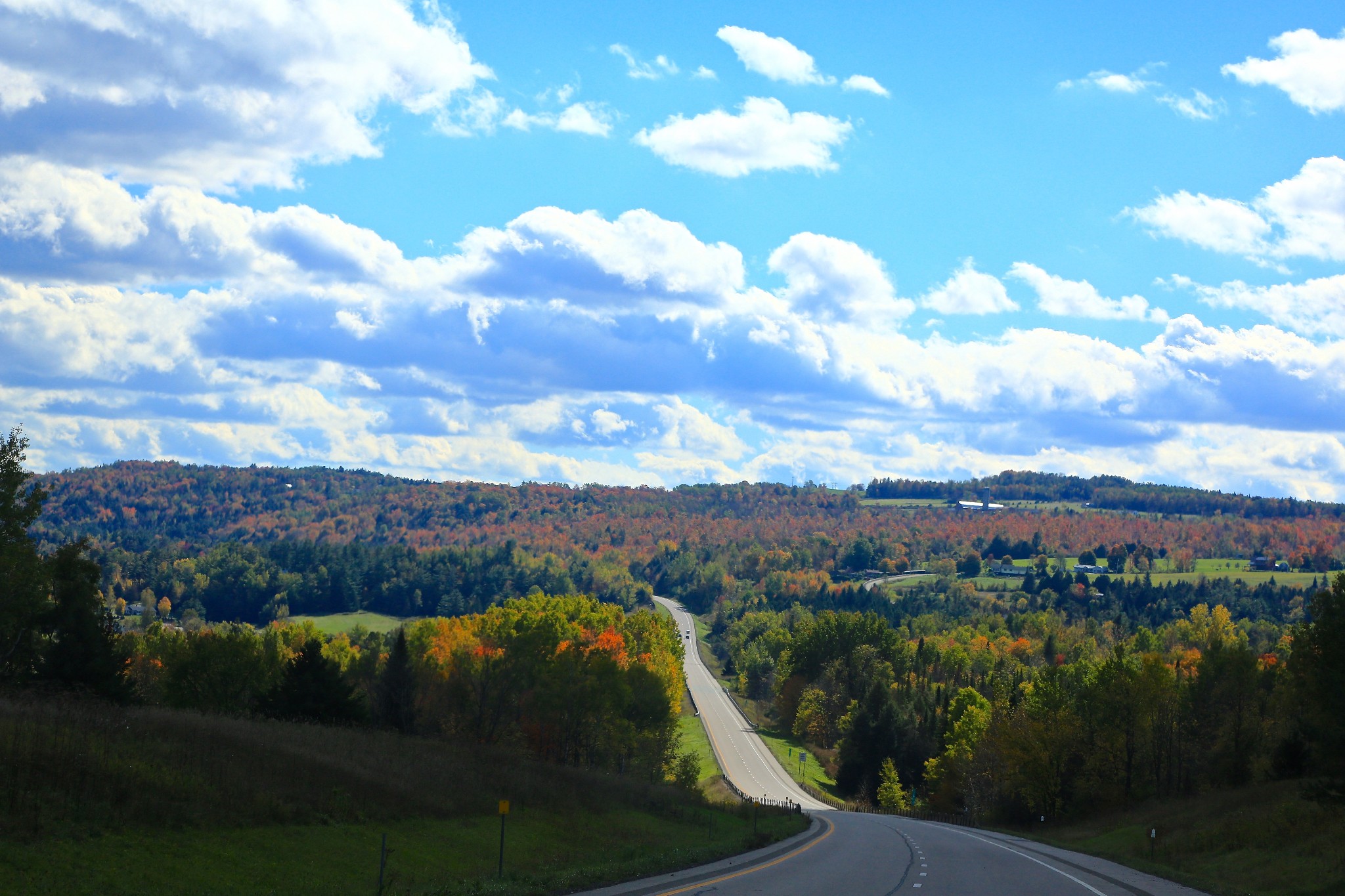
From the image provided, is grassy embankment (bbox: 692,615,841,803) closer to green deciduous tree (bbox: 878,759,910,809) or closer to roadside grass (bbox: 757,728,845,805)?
roadside grass (bbox: 757,728,845,805)

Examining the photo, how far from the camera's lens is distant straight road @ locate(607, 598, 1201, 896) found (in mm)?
24328

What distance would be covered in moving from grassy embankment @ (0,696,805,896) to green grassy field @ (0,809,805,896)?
54 millimetres

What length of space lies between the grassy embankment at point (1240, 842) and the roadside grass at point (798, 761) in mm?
43143

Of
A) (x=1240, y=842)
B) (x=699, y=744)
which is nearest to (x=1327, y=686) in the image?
(x=1240, y=842)

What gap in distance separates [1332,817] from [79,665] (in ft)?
155

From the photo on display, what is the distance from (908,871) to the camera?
95.5 feet

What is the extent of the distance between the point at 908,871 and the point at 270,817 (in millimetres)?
16358

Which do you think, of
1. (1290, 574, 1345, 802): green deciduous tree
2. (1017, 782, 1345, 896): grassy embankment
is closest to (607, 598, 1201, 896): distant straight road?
(1017, 782, 1345, 896): grassy embankment

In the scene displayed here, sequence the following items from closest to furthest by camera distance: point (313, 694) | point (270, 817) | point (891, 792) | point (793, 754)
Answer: point (270, 817) → point (313, 694) → point (891, 792) → point (793, 754)

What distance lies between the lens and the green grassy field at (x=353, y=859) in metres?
18.2

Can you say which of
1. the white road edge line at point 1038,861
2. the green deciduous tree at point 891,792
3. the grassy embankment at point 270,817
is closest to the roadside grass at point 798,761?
the green deciduous tree at point 891,792

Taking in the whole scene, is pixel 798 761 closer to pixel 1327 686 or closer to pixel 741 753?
pixel 741 753

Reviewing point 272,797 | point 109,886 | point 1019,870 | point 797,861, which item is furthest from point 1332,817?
point 109,886

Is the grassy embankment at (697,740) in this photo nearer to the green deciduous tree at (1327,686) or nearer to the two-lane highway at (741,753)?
the two-lane highway at (741,753)
